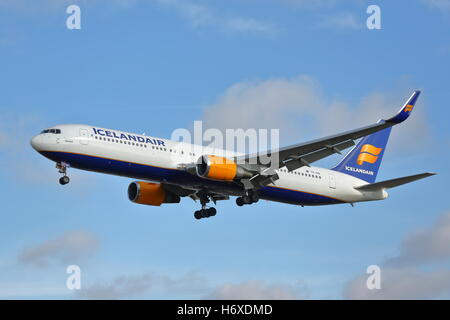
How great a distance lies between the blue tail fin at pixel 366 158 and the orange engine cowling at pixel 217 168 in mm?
12332

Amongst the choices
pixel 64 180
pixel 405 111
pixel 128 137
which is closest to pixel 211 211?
pixel 128 137

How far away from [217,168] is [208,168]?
691 mm

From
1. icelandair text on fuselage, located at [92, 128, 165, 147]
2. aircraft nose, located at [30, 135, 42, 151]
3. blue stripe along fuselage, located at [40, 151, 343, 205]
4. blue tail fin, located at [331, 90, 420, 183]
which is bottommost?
blue stripe along fuselage, located at [40, 151, 343, 205]

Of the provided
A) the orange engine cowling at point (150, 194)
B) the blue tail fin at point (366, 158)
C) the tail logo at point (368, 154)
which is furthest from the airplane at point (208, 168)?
the tail logo at point (368, 154)

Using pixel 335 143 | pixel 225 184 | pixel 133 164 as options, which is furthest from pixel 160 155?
pixel 335 143

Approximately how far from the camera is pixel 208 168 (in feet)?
158

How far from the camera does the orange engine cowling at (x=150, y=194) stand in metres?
55.9

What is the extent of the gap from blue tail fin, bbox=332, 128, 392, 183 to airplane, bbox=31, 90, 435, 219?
65.2 inches

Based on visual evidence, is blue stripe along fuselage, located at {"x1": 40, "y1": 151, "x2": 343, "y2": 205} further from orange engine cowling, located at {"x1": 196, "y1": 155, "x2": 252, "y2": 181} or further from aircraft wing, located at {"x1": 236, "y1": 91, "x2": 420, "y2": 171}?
aircraft wing, located at {"x1": 236, "y1": 91, "x2": 420, "y2": 171}

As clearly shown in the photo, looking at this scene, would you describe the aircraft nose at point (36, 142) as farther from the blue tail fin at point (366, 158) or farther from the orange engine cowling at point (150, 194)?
the blue tail fin at point (366, 158)

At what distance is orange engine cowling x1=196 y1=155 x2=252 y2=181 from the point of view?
1897 inches

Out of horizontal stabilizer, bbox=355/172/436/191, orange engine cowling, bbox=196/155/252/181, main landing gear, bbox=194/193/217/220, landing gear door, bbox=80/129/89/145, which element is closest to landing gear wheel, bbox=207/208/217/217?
main landing gear, bbox=194/193/217/220

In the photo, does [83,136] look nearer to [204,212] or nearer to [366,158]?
[204,212]

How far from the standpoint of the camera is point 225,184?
5078 centimetres
